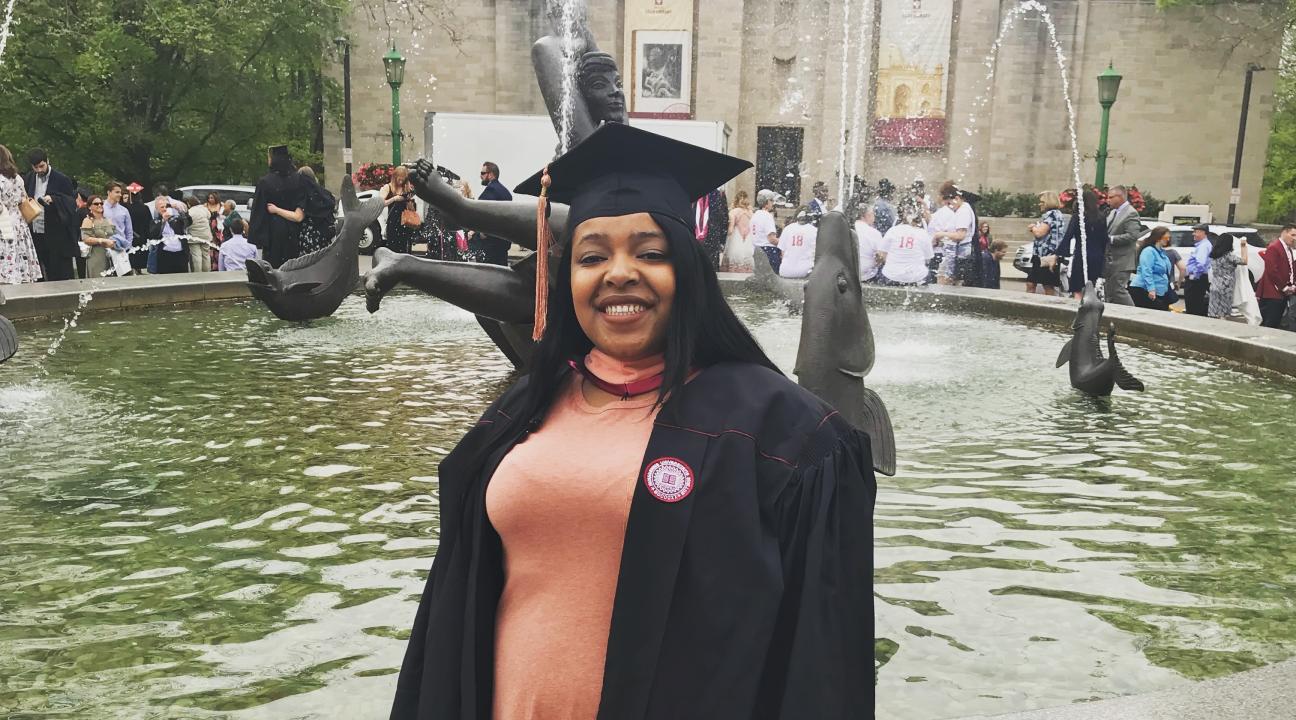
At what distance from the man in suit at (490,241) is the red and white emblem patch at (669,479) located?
10.7 meters

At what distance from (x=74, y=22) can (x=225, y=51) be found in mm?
3421

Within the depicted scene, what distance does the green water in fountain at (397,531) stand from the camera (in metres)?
3.61

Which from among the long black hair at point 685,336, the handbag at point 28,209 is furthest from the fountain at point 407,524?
the handbag at point 28,209

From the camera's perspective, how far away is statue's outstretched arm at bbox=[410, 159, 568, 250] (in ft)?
16.8

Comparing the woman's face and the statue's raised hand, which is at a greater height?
the statue's raised hand

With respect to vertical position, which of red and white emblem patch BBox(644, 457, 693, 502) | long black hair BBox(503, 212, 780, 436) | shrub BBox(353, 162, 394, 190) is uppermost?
shrub BBox(353, 162, 394, 190)

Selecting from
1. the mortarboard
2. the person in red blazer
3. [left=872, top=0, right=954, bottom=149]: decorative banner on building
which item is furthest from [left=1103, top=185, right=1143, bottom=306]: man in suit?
[left=872, top=0, right=954, bottom=149]: decorative banner on building

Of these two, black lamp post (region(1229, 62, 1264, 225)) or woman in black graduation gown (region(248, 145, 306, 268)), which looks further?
black lamp post (region(1229, 62, 1264, 225))

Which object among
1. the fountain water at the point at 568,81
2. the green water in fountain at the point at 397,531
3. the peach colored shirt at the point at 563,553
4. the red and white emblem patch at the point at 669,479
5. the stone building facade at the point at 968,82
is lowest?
the green water in fountain at the point at 397,531

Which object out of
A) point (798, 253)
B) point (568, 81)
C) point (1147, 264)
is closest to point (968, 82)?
point (1147, 264)

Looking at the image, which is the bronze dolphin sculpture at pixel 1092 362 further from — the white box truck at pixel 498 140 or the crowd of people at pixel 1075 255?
the white box truck at pixel 498 140

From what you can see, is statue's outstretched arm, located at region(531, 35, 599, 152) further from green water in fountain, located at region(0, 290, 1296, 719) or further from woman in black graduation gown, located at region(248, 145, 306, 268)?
woman in black graduation gown, located at region(248, 145, 306, 268)

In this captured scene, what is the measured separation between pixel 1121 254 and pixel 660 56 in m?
26.7

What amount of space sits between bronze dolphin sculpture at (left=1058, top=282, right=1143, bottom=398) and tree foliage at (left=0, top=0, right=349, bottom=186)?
24448 millimetres
